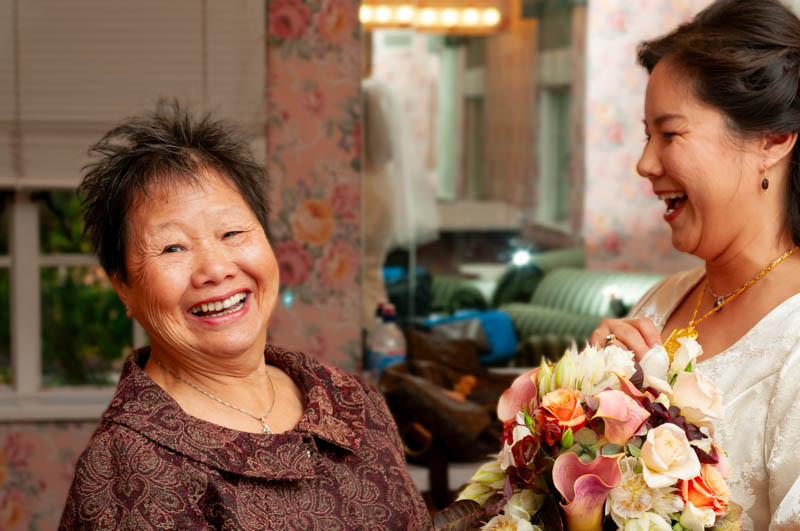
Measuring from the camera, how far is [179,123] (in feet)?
5.26

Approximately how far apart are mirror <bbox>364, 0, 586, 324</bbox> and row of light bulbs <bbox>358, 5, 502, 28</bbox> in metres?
0.05

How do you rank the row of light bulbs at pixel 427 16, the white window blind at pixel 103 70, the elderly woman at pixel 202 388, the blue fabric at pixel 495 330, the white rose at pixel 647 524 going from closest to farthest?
the white rose at pixel 647 524 < the elderly woman at pixel 202 388 < the white window blind at pixel 103 70 < the row of light bulbs at pixel 427 16 < the blue fabric at pixel 495 330

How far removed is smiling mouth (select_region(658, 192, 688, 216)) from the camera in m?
1.64

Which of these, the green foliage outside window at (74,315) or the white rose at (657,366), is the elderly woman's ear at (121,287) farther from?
the green foliage outside window at (74,315)

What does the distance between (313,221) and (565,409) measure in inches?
88.4

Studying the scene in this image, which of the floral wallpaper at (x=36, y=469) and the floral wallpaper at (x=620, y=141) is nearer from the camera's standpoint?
the floral wallpaper at (x=36, y=469)

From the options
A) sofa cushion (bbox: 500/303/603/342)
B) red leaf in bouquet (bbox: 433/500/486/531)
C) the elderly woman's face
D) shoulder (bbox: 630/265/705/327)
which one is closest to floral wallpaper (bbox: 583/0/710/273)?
sofa cushion (bbox: 500/303/603/342)

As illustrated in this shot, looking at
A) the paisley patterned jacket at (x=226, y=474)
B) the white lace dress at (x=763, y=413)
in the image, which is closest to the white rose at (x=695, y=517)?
the white lace dress at (x=763, y=413)

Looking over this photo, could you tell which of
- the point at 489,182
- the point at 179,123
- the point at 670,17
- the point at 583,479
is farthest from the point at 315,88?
the point at 583,479

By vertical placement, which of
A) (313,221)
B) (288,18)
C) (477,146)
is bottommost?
(313,221)

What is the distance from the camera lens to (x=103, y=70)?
10.7 ft

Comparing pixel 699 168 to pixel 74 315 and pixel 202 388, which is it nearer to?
pixel 202 388

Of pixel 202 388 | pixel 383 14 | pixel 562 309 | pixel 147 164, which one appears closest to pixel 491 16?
pixel 383 14

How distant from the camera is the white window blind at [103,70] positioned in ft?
10.6
